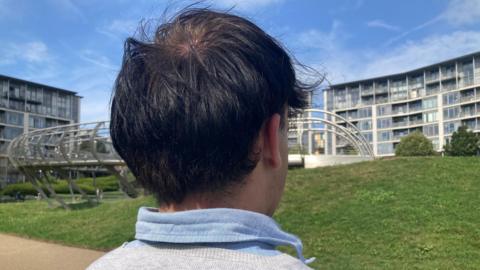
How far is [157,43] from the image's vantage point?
119 cm

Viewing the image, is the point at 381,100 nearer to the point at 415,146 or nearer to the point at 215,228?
the point at 415,146

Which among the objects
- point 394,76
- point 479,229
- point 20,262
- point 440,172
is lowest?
point 20,262

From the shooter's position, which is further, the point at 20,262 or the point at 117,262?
the point at 20,262

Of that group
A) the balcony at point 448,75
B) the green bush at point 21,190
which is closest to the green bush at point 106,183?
the green bush at point 21,190

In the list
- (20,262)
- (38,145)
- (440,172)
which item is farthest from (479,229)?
(38,145)

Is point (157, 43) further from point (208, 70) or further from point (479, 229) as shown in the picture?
point (479, 229)

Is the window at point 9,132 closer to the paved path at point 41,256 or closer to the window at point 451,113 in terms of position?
the window at point 451,113

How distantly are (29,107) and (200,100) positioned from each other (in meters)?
91.4

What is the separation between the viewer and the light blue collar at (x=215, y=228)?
0.97 m

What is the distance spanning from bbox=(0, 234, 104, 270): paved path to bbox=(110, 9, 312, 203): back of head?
9747mm

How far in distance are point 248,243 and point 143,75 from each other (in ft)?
1.48

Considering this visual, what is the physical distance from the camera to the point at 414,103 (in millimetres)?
82688

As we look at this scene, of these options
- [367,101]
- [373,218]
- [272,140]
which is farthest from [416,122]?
[272,140]

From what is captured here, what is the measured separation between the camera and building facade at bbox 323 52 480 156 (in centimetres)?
7325
